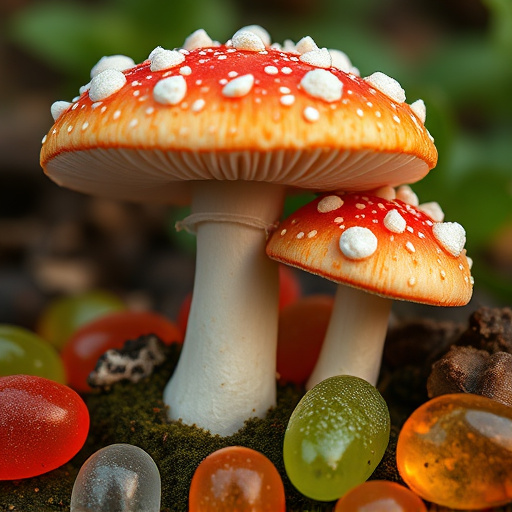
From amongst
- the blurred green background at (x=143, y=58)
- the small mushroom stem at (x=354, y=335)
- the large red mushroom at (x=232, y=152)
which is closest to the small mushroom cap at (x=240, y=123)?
the large red mushroom at (x=232, y=152)

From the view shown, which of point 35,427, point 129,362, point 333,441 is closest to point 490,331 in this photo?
point 333,441

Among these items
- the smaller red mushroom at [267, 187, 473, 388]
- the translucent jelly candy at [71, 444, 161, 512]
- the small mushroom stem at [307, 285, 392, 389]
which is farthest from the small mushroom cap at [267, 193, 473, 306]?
the translucent jelly candy at [71, 444, 161, 512]

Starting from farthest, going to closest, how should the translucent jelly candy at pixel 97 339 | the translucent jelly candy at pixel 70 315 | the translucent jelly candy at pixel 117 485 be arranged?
the translucent jelly candy at pixel 70 315 → the translucent jelly candy at pixel 97 339 → the translucent jelly candy at pixel 117 485

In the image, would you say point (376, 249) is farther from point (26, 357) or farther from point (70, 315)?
point (70, 315)

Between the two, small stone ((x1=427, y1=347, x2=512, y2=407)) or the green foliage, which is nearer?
small stone ((x1=427, y1=347, x2=512, y2=407))

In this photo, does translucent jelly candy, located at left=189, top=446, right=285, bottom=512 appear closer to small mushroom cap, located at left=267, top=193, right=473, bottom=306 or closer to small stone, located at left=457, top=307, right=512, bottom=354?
small mushroom cap, located at left=267, top=193, right=473, bottom=306

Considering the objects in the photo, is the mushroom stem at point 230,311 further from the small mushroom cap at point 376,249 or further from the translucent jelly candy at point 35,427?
the translucent jelly candy at point 35,427

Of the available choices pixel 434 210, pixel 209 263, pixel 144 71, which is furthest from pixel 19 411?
pixel 434 210
